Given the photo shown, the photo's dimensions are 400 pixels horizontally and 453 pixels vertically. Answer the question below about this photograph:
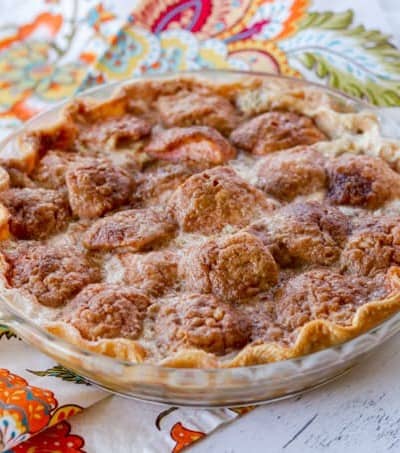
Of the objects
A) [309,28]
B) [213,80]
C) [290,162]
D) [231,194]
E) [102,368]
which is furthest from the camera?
[309,28]

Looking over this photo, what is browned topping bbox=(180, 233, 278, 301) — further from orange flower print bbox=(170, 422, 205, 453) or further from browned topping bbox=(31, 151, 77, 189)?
browned topping bbox=(31, 151, 77, 189)

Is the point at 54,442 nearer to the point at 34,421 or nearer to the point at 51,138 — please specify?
the point at 34,421

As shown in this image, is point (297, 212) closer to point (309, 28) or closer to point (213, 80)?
point (213, 80)

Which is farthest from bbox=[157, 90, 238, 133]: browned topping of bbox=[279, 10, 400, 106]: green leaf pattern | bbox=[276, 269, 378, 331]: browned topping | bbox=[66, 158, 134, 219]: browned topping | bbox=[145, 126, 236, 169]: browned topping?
bbox=[276, 269, 378, 331]: browned topping

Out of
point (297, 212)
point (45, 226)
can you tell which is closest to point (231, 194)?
point (297, 212)

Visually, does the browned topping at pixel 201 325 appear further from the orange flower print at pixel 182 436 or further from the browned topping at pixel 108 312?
the orange flower print at pixel 182 436
